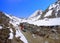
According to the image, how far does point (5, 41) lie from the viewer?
23.9 m

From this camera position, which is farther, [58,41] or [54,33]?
[54,33]

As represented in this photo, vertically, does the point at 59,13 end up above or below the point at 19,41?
above

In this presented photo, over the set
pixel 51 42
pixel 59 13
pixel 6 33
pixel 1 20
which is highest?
pixel 59 13

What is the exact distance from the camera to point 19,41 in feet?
86.3

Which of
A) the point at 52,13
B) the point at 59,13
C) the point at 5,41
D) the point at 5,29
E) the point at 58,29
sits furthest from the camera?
the point at 52,13

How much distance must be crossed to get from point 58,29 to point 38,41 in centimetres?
1359

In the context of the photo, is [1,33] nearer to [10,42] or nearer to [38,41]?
[10,42]

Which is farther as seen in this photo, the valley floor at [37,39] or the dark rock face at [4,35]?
the valley floor at [37,39]

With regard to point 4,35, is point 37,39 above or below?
below

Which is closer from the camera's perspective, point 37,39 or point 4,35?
point 4,35

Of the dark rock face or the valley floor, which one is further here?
the valley floor

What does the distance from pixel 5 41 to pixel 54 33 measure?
19.2 meters

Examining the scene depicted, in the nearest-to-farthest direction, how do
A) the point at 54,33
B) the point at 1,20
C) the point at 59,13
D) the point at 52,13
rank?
the point at 1,20 → the point at 54,33 → the point at 59,13 → the point at 52,13

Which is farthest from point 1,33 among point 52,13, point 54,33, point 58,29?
point 52,13
